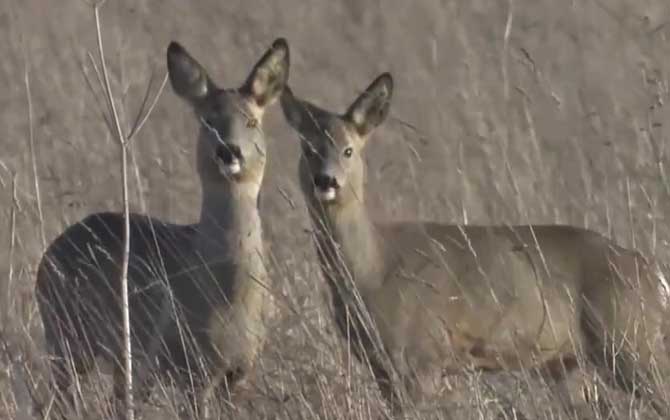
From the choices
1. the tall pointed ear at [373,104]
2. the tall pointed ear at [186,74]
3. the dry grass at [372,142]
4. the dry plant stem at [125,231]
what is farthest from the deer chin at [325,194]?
the dry plant stem at [125,231]

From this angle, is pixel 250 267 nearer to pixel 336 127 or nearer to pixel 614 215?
pixel 336 127

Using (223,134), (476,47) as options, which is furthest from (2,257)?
(476,47)

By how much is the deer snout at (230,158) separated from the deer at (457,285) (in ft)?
0.86

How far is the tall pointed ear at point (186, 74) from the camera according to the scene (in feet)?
27.8

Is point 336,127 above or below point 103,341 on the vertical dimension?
above

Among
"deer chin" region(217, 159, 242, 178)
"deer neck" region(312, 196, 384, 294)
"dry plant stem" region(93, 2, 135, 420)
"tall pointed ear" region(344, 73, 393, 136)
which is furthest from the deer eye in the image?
"dry plant stem" region(93, 2, 135, 420)

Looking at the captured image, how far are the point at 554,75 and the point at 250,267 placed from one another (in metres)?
8.21

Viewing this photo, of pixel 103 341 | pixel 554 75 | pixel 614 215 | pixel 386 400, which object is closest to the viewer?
pixel 386 400

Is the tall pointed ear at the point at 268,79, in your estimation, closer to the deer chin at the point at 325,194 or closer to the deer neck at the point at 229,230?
the deer neck at the point at 229,230

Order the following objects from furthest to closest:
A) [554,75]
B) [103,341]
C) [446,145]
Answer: [554,75]
[446,145]
[103,341]

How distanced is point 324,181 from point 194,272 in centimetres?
60

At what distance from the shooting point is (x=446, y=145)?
12.7 metres

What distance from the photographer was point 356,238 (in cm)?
796

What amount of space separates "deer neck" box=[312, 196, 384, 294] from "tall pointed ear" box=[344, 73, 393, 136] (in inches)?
16.8
